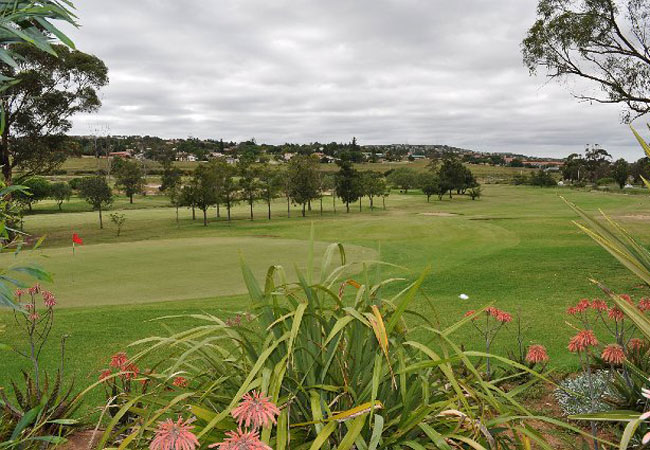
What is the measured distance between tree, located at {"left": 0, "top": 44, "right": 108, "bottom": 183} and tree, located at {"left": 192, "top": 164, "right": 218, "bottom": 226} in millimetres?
12661

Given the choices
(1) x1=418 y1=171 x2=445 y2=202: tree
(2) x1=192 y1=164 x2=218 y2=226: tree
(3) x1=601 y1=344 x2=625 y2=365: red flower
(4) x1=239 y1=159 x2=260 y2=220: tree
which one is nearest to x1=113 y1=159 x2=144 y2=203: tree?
(4) x1=239 y1=159 x2=260 y2=220: tree

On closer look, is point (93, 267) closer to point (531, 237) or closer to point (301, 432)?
point (301, 432)

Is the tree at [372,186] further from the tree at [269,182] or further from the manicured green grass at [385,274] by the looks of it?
the manicured green grass at [385,274]

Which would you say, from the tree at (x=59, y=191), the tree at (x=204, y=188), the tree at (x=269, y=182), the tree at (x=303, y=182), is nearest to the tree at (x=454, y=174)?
the tree at (x=303, y=182)

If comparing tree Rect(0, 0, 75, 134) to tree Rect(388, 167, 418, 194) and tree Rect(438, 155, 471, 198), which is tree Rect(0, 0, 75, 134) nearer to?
tree Rect(438, 155, 471, 198)

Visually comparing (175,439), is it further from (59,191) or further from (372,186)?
(59,191)

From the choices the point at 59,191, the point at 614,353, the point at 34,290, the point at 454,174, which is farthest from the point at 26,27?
the point at 454,174

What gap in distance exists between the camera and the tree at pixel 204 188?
148 ft

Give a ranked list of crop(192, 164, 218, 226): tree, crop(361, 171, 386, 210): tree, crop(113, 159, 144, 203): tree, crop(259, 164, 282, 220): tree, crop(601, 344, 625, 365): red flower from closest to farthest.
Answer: crop(601, 344, 625, 365): red flower → crop(192, 164, 218, 226): tree → crop(259, 164, 282, 220): tree → crop(361, 171, 386, 210): tree → crop(113, 159, 144, 203): tree

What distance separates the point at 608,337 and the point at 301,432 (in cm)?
752

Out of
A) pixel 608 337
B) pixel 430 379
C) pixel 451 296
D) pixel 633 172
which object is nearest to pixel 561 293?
pixel 451 296

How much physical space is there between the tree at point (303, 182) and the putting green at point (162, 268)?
27602mm

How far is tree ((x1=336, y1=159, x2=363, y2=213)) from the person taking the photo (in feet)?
187

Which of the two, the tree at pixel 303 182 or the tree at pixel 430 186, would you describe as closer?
the tree at pixel 303 182
